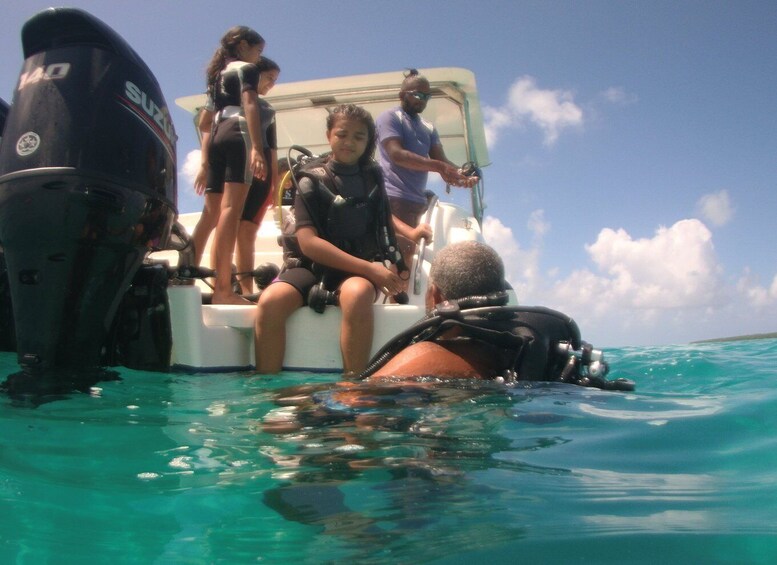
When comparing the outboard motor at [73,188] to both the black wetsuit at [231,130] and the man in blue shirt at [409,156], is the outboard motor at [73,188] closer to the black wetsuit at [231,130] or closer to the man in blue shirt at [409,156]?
the black wetsuit at [231,130]

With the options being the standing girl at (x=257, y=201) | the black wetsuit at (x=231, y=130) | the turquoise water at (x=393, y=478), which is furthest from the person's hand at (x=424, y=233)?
the turquoise water at (x=393, y=478)

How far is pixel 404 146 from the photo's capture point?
4.40m

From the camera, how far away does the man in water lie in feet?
6.30

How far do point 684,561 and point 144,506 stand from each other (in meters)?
0.89

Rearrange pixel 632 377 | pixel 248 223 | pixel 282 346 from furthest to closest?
pixel 632 377
pixel 248 223
pixel 282 346

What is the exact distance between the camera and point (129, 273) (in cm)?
222

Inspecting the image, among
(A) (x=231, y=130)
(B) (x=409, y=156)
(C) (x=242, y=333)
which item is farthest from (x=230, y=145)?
(B) (x=409, y=156)

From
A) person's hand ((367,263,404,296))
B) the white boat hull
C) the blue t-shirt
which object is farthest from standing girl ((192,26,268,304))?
the blue t-shirt

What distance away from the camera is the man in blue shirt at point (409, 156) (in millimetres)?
4320

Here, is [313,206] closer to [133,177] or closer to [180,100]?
[133,177]

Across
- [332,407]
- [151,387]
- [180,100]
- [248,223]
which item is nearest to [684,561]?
[332,407]

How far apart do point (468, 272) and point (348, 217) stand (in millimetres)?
1315

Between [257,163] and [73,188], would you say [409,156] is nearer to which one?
[257,163]

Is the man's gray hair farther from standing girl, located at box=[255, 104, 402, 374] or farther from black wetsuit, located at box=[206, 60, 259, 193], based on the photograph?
black wetsuit, located at box=[206, 60, 259, 193]
